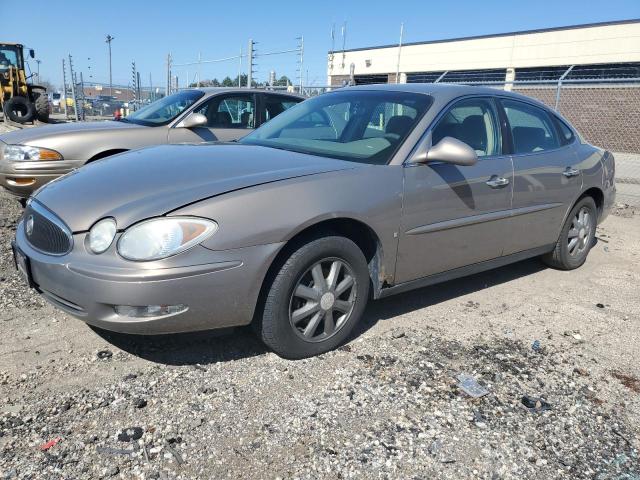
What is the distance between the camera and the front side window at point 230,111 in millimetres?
6492

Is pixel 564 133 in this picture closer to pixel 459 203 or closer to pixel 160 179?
pixel 459 203

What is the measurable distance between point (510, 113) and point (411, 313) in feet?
5.82

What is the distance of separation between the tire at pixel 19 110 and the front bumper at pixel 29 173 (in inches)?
662

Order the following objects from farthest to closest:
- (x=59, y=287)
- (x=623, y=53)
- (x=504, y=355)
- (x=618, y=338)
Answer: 1. (x=623, y=53)
2. (x=618, y=338)
3. (x=504, y=355)
4. (x=59, y=287)

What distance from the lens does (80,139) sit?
5500 mm

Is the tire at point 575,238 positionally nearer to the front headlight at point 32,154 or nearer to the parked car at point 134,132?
the parked car at point 134,132

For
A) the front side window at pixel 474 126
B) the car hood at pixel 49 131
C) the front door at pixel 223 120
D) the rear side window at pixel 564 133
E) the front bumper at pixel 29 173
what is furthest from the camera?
the front door at pixel 223 120

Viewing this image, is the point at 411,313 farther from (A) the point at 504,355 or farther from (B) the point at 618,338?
(B) the point at 618,338

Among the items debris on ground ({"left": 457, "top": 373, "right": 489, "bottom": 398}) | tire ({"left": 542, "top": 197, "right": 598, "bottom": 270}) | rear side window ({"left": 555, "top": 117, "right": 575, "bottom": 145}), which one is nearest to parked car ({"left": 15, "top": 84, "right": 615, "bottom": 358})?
rear side window ({"left": 555, "top": 117, "right": 575, "bottom": 145})

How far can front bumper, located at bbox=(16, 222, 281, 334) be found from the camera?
2490 mm

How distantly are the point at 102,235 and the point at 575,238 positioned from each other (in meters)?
4.22

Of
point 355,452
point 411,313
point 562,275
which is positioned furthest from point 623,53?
point 355,452

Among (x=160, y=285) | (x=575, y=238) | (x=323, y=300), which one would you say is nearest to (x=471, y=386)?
(x=323, y=300)

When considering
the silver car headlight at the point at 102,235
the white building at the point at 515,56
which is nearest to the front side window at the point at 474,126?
the silver car headlight at the point at 102,235
